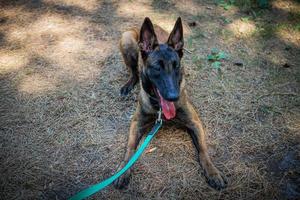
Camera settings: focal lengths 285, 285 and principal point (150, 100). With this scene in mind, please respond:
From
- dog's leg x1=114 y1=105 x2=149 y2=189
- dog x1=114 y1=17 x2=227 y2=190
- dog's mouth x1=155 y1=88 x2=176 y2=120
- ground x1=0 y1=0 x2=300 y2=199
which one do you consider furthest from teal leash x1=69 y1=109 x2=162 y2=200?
ground x1=0 y1=0 x2=300 y2=199

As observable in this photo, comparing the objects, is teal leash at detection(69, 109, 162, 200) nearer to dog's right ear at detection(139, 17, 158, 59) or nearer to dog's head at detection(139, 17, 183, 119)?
dog's head at detection(139, 17, 183, 119)

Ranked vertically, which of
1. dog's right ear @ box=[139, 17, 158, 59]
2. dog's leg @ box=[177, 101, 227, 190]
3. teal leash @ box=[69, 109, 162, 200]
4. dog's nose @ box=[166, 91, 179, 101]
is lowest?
dog's leg @ box=[177, 101, 227, 190]

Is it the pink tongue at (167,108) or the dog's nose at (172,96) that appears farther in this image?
the pink tongue at (167,108)

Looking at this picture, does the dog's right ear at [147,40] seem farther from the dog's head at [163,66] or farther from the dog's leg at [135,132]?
the dog's leg at [135,132]

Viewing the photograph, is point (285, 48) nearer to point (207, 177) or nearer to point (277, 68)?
point (277, 68)

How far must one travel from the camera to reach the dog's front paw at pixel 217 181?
3.23 meters

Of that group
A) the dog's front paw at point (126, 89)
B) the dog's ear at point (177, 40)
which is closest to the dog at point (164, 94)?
the dog's ear at point (177, 40)

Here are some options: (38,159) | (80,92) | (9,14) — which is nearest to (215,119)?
(80,92)

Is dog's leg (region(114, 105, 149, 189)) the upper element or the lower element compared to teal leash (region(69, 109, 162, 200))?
lower

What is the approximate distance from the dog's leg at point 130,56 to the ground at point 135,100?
14 centimetres

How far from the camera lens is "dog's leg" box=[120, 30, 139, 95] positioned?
4.67 m

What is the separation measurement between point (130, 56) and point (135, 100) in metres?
0.77

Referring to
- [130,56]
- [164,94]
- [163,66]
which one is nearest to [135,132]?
[164,94]

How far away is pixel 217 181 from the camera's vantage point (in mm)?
3236
